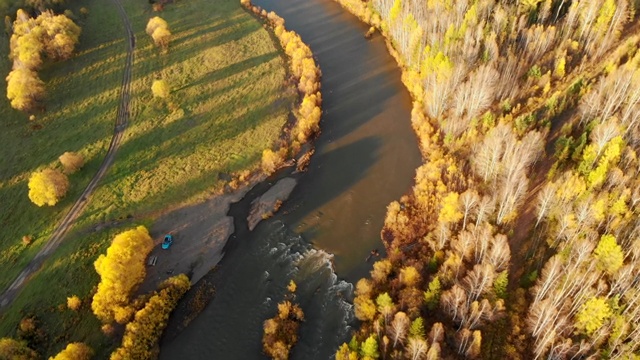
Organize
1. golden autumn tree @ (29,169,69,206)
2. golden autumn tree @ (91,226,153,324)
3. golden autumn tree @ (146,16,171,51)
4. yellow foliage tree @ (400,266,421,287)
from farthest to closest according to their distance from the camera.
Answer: golden autumn tree @ (146,16,171,51) < golden autumn tree @ (29,169,69,206) < golden autumn tree @ (91,226,153,324) < yellow foliage tree @ (400,266,421,287)

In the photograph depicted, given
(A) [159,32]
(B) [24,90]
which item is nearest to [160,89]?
(A) [159,32]

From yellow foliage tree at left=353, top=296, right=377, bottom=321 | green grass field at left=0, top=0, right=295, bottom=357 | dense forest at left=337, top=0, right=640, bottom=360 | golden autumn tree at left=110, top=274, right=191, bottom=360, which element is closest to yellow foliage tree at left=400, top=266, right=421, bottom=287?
dense forest at left=337, top=0, right=640, bottom=360

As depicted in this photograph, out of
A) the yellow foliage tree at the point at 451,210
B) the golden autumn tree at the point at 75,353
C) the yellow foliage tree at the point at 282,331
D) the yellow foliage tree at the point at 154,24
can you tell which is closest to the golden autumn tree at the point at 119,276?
the golden autumn tree at the point at 75,353

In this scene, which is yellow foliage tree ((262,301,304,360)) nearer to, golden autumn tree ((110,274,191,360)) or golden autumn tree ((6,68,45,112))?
golden autumn tree ((110,274,191,360))

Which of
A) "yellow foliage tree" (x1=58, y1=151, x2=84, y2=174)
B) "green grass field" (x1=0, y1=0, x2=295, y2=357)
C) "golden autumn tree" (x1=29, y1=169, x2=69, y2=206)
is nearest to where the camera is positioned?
"green grass field" (x1=0, y1=0, x2=295, y2=357)

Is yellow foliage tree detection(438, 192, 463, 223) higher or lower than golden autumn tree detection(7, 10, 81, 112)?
lower

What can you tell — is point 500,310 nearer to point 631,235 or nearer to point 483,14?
point 631,235
